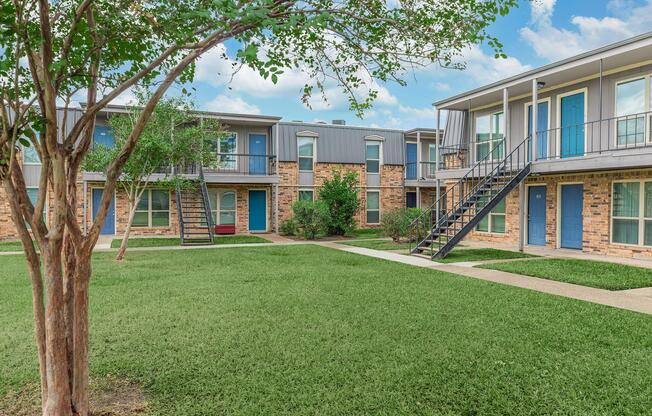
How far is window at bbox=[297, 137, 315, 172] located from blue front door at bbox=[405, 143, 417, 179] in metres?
5.92

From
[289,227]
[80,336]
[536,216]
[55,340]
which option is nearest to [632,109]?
[536,216]

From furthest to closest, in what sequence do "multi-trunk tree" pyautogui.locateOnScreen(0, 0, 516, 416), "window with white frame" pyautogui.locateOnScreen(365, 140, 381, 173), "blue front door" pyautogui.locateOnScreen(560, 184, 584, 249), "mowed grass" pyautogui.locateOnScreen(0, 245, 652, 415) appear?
"window with white frame" pyautogui.locateOnScreen(365, 140, 381, 173), "blue front door" pyautogui.locateOnScreen(560, 184, 584, 249), "mowed grass" pyautogui.locateOnScreen(0, 245, 652, 415), "multi-trunk tree" pyautogui.locateOnScreen(0, 0, 516, 416)

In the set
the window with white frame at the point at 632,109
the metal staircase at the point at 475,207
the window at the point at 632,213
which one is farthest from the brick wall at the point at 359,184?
the window with white frame at the point at 632,109

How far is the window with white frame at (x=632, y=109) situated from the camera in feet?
39.3

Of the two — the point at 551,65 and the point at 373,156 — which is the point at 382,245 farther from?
the point at 373,156

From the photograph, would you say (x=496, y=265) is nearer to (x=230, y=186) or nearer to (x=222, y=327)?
(x=222, y=327)

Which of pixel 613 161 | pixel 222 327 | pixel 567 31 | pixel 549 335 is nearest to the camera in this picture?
pixel 549 335

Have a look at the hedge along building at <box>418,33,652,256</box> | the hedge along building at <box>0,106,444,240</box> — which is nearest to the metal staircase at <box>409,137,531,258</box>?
the hedge along building at <box>418,33,652,256</box>

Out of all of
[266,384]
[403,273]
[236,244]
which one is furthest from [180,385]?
[236,244]

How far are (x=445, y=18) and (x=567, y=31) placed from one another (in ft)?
53.5

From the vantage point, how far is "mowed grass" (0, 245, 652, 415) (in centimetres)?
385

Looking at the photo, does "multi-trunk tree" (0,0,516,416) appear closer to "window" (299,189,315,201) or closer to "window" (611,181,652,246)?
"window" (611,181,652,246)

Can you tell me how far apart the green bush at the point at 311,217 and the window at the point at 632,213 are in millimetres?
10686

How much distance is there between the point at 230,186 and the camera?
72.8 ft
